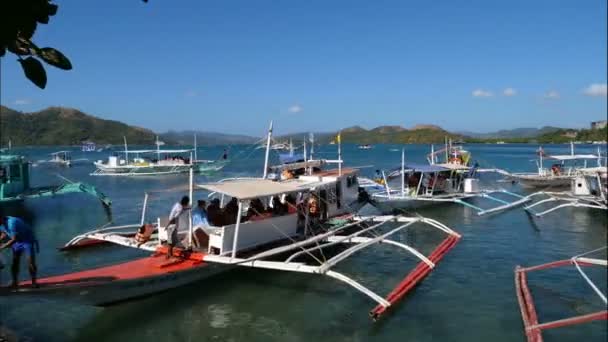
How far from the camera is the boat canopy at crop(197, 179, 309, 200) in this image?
40.4 feet

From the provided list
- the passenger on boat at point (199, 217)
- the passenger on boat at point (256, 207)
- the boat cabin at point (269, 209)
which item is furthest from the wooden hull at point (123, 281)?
the passenger on boat at point (256, 207)

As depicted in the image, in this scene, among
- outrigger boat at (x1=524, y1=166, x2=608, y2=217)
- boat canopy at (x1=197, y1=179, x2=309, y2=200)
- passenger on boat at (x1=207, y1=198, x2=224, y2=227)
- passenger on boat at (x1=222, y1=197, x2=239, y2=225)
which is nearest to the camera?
boat canopy at (x1=197, y1=179, x2=309, y2=200)

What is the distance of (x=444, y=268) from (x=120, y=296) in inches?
396

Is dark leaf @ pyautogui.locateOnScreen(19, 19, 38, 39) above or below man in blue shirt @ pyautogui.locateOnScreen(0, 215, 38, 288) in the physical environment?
above

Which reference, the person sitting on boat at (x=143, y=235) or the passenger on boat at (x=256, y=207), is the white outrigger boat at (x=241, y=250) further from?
the person sitting on boat at (x=143, y=235)

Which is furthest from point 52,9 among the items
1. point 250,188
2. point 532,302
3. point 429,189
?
point 429,189

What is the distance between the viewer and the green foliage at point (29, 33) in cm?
252

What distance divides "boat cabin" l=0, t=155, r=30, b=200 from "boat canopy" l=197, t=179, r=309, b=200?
17823mm

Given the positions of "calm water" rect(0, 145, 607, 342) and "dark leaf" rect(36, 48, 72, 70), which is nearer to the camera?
"dark leaf" rect(36, 48, 72, 70)

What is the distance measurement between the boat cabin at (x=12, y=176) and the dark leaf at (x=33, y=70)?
2681 centimetres

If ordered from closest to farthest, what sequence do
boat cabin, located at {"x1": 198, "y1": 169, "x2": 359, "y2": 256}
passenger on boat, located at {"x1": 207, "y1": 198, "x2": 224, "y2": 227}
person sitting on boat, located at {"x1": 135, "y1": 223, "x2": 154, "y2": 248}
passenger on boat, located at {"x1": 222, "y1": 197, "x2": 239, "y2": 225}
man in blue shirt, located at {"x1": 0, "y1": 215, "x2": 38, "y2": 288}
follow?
man in blue shirt, located at {"x1": 0, "y1": 215, "x2": 38, "y2": 288} → boat cabin, located at {"x1": 198, "y1": 169, "x2": 359, "y2": 256} → person sitting on boat, located at {"x1": 135, "y1": 223, "x2": 154, "y2": 248} → passenger on boat, located at {"x1": 207, "y1": 198, "x2": 224, "y2": 227} → passenger on boat, located at {"x1": 222, "y1": 197, "x2": 239, "y2": 225}

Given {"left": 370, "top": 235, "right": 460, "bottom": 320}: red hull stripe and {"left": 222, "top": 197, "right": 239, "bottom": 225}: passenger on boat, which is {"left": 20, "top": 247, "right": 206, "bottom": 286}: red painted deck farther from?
{"left": 370, "top": 235, "right": 460, "bottom": 320}: red hull stripe

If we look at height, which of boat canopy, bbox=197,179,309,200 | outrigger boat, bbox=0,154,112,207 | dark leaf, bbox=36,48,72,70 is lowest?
outrigger boat, bbox=0,154,112,207

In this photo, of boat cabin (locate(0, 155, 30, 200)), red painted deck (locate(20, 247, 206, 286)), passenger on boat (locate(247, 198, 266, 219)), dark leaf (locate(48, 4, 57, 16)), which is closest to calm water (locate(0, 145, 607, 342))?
red painted deck (locate(20, 247, 206, 286))
